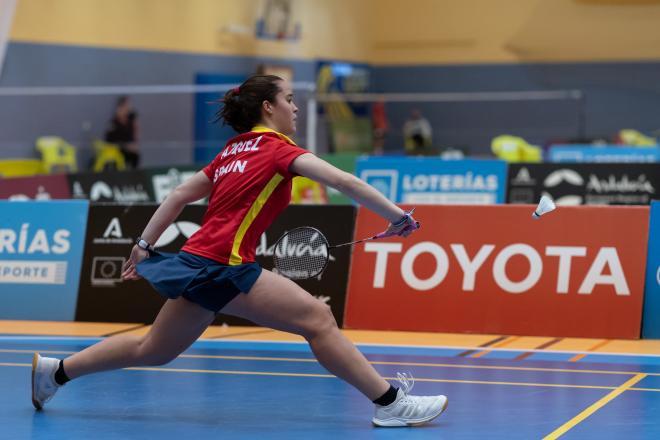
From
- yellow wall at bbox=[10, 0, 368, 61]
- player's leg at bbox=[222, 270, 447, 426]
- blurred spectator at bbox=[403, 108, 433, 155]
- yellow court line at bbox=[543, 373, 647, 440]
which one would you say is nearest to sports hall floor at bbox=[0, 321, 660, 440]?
yellow court line at bbox=[543, 373, 647, 440]

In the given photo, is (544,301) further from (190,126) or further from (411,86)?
(411,86)

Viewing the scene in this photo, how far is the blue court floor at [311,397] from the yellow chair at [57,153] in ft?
46.6

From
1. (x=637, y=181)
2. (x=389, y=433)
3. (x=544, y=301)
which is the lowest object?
(x=389, y=433)

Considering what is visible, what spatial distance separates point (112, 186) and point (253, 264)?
9636mm

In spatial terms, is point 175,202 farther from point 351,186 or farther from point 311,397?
point 311,397

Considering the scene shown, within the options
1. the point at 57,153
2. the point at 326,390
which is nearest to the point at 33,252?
the point at 326,390

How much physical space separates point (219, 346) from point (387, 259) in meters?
1.53

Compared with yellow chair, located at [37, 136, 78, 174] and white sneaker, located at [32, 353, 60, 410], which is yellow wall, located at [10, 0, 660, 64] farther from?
white sneaker, located at [32, 353, 60, 410]

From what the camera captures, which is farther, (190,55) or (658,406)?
(190,55)

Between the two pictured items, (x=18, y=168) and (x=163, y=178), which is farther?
(x=18, y=168)

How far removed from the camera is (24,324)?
9.33 m

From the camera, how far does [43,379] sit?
19.4 feet

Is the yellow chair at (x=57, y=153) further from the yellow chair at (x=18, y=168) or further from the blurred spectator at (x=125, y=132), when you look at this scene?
the yellow chair at (x=18, y=168)

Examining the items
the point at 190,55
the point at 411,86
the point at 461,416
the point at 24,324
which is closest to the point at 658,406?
the point at 461,416
